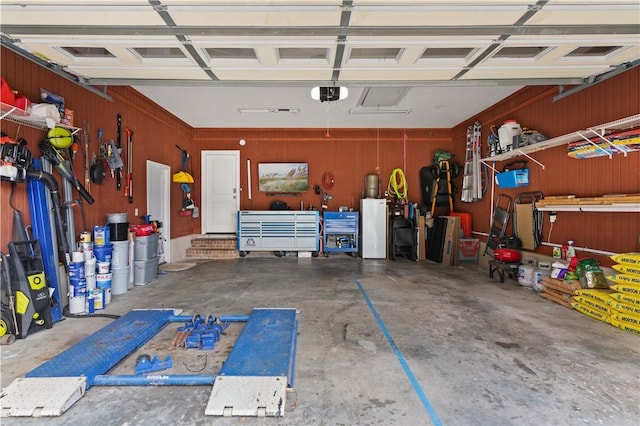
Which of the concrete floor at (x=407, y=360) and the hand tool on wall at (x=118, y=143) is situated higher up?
the hand tool on wall at (x=118, y=143)

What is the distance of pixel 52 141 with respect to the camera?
3271 millimetres

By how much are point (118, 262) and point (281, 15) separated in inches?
148

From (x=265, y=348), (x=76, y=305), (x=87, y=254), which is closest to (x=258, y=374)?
(x=265, y=348)

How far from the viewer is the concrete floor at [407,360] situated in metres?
1.75

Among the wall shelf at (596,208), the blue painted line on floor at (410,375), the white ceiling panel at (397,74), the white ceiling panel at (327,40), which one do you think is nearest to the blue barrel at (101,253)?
the white ceiling panel at (327,40)

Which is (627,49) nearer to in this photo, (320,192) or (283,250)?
(320,192)

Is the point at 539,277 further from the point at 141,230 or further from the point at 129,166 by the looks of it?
the point at 129,166

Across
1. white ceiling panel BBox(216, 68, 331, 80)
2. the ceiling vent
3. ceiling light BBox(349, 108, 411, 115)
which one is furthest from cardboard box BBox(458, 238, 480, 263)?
white ceiling panel BBox(216, 68, 331, 80)

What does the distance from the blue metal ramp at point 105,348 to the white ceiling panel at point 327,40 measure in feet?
8.84

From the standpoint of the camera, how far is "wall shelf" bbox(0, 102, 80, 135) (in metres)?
2.72

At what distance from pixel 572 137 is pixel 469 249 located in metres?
3.15

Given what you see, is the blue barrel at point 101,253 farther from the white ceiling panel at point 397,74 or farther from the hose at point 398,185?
the hose at point 398,185

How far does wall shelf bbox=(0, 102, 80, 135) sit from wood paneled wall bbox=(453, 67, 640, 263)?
6461 millimetres

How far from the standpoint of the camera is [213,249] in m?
7.18
